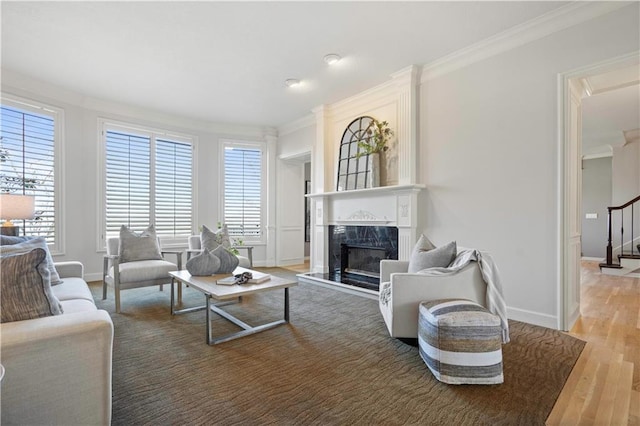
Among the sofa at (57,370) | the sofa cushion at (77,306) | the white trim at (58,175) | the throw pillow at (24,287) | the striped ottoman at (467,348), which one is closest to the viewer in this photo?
the sofa at (57,370)

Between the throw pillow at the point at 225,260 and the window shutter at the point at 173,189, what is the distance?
2880 mm

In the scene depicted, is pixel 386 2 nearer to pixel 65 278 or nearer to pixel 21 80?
pixel 65 278

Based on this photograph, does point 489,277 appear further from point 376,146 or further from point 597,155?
point 597,155

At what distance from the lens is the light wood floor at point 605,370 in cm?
169

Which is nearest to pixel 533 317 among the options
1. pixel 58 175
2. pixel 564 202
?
pixel 564 202

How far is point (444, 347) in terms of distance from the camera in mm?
1975

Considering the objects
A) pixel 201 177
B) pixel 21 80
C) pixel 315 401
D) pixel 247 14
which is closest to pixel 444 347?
pixel 315 401

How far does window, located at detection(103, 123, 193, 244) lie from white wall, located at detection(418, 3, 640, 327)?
14.5 ft

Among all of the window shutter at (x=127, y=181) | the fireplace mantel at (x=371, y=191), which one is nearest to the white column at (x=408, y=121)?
the fireplace mantel at (x=371, y=191)

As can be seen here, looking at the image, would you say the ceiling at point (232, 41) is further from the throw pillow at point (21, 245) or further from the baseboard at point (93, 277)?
the baseboard at point (93, 277)

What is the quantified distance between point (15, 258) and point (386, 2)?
121 inches

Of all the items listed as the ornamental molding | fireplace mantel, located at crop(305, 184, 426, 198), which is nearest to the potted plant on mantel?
fireplace mantel, located at crop(305, 184, 426, 198)

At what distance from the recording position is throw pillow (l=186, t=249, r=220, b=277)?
3.16 m

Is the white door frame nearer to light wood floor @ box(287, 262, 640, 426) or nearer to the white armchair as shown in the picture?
light wood floor @ box(287, 262, 640, 426)
